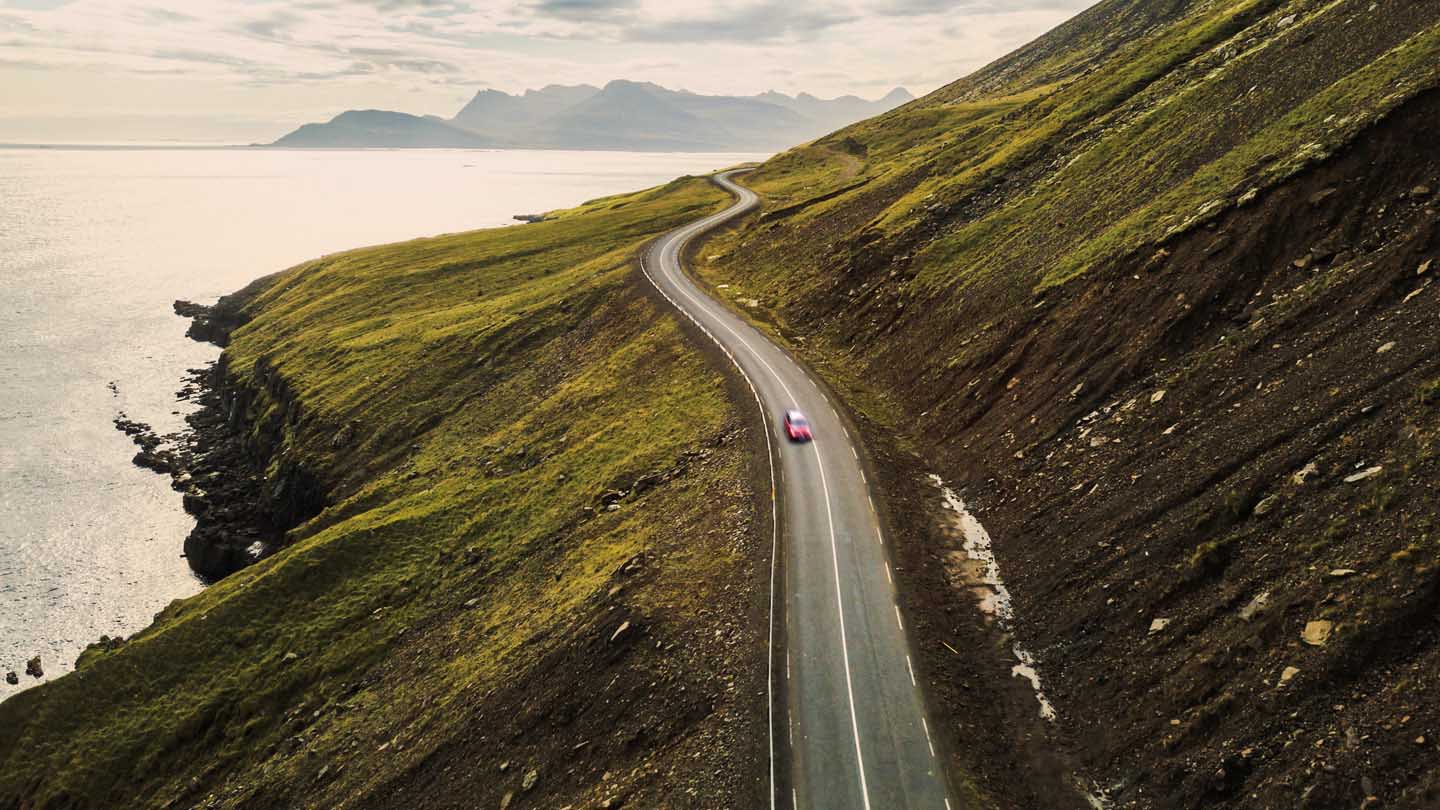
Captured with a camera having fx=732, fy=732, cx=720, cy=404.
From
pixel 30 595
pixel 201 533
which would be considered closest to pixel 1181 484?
pixel 201 533

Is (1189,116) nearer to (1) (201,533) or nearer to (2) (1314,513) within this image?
(2) (1314,513)

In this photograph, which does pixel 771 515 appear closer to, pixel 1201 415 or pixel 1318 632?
pixel 1201 415

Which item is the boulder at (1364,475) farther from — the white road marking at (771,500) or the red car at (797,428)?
the red car at (797,428)

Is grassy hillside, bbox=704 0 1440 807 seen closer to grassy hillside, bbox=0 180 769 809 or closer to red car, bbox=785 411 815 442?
red car, bbox=785 411 815 442

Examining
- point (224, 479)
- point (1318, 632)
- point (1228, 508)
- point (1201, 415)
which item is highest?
point (224, 479)

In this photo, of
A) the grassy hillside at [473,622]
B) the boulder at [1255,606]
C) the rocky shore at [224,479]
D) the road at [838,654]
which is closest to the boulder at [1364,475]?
the boulder at [1255,606]

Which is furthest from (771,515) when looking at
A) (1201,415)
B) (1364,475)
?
(1364,475)
